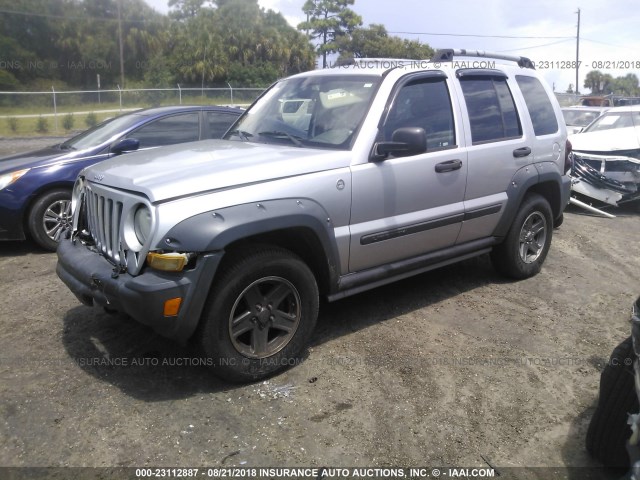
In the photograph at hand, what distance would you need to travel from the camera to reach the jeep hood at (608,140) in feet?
32.3

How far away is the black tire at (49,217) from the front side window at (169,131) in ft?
3.45

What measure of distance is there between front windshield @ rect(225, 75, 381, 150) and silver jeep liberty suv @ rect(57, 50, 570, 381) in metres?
0.01

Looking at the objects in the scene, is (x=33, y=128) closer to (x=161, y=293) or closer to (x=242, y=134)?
(x=242, y=134)

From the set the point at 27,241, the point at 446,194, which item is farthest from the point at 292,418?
the point at 27,241

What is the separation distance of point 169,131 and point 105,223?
358 cm

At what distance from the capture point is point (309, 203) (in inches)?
147

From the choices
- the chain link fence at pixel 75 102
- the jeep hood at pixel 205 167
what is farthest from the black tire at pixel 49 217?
the chain link fence at pixel 75 102

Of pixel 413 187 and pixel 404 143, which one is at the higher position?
pixel 404 143

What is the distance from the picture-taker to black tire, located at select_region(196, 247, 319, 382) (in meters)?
3.43

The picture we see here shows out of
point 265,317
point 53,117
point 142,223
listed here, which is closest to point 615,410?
point 265,317

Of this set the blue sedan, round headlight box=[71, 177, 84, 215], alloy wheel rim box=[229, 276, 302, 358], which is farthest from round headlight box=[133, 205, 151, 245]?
the blue sedan

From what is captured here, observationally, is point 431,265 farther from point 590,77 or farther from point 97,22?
point 590,77

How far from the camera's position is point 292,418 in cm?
335

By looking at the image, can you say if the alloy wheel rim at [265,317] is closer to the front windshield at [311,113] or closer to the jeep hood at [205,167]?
the jeep hood at [205,167]
